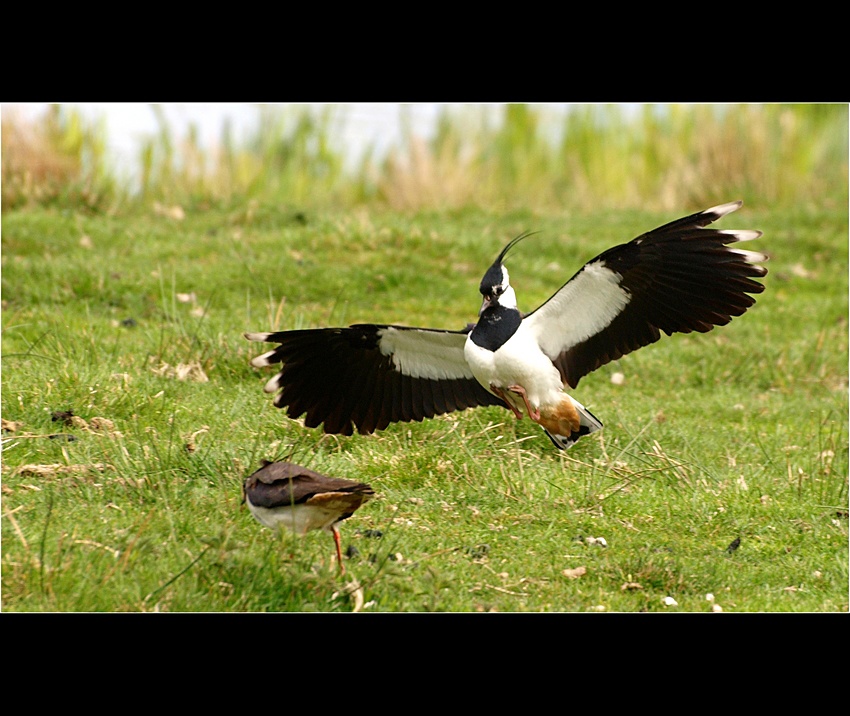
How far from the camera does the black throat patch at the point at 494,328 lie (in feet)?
18.0

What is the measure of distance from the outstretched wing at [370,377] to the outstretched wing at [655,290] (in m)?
0.54

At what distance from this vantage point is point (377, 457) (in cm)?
587

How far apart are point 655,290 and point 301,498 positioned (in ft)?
6.73

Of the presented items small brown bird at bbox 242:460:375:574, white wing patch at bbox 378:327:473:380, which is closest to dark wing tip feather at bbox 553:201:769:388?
white wing patch at bbox 378:327:473:380

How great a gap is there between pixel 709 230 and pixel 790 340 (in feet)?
13.8

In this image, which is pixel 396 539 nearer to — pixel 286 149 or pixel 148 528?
pixel 148 528

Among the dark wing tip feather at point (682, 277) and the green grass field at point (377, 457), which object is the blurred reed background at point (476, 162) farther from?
the dark wing tip feather at point (682, 277)

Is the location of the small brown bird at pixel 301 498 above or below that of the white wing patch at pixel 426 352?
below

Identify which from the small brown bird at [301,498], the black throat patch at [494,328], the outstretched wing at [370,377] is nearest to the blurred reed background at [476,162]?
the outstretched wing at [370,377]

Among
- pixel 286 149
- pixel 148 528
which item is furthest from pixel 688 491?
pixel 286 149

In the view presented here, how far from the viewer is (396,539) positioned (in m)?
4.85

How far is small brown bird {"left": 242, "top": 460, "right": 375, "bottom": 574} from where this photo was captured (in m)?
4.44

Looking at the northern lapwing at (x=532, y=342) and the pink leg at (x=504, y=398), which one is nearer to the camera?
the northern lapwing at (x=532, y=342)

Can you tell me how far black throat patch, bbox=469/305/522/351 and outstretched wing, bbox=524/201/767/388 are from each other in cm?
13
